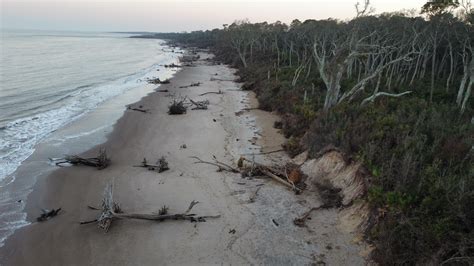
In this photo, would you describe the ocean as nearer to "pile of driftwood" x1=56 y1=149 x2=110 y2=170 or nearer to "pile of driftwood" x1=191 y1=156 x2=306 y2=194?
"pile of driftwood" x1=56 y1=149 x2=110 y2=170

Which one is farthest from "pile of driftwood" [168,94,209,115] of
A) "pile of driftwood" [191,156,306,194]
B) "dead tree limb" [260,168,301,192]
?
"dead tree limb" [260,168,301,192]

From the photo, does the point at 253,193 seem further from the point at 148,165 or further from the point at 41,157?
the point at 41,157

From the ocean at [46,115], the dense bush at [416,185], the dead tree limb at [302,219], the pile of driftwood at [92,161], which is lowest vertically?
the ocean at [46,115]

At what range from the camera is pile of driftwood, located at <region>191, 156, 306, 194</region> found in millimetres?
12555

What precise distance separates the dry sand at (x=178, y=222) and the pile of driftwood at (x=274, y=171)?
352 millimetres

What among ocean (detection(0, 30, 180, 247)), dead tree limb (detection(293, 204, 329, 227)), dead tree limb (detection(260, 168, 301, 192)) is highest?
dead tree limb (detection(260, 168, 301, 192))

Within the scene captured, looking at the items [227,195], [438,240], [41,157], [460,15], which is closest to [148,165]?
[227,195]

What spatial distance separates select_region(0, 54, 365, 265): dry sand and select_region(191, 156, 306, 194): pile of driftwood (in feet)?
1.16

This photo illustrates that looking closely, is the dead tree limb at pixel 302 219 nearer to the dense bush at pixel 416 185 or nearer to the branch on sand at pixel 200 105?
the dense bush at pixel 416 185

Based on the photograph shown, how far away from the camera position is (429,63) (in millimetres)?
44344

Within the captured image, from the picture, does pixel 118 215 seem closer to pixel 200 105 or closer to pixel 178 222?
pixel 178 222

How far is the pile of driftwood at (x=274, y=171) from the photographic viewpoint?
1255cm

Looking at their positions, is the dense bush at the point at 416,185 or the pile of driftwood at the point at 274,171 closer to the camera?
the dense bush at the point at 416,185

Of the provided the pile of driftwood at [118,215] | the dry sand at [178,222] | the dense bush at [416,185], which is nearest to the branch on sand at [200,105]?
the dry sand at [178,222]
